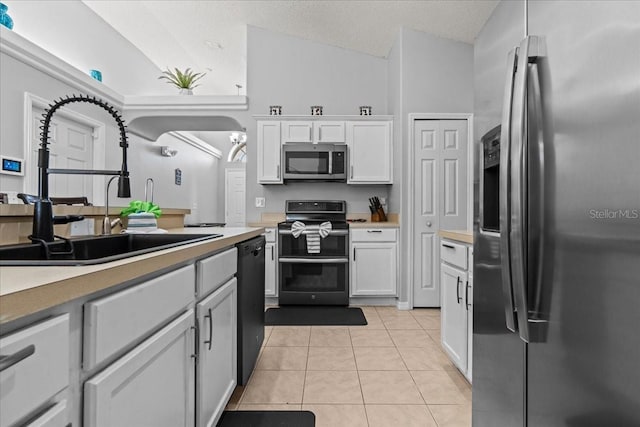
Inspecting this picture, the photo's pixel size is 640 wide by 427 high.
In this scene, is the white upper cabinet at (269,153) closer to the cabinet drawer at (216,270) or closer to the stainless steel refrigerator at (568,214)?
the cabinet drawer at (216,270)

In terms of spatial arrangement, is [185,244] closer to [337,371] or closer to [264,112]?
[337,371]

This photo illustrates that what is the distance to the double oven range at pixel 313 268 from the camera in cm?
371

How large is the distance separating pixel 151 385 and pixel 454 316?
169 cm

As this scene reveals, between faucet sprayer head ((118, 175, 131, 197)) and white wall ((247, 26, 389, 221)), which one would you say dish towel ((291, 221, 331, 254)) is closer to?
white wall ((247, 26, 389, 221))

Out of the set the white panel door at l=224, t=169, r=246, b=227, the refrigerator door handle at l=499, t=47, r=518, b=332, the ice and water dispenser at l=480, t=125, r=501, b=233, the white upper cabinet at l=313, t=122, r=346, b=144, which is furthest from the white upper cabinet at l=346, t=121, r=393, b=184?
the white panel door at l=224, t=169, r=246, b=227

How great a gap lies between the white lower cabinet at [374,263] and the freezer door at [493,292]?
2.50 meters

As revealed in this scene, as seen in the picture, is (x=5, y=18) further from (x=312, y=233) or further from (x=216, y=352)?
(x=216, y=352)

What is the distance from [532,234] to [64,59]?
196 inches

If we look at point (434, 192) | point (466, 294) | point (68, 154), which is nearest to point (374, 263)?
point (434, 192)

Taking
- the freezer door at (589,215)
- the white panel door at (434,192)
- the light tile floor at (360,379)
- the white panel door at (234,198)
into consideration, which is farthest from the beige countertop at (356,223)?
the white panel door at (234,198)

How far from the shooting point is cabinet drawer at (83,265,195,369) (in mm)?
647

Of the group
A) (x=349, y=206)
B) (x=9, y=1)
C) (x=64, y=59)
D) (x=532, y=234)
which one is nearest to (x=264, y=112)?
(x=349, y=206)

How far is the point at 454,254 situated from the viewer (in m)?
2.02

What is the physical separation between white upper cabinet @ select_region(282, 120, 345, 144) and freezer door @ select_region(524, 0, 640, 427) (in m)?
3.21
